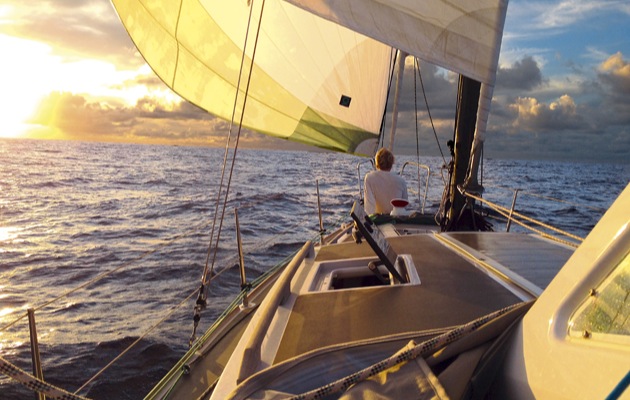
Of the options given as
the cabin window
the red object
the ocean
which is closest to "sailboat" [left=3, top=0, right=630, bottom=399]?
the cabin window

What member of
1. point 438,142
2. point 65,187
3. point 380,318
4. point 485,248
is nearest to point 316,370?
point 380,318

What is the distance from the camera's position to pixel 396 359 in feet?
5.05

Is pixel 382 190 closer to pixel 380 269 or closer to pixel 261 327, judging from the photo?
pixel 380 269

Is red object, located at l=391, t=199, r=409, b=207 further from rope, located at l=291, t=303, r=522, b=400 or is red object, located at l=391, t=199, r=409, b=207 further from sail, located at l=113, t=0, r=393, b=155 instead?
rope, located at l=291, t=303, r=522, b=400

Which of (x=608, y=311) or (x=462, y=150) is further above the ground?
(x=462, y=150)

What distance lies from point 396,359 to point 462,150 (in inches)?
165

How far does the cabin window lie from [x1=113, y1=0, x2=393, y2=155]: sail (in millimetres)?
5020

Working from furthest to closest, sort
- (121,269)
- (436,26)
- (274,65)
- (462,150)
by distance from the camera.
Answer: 1. (121,269)
2. (274,65)
3. (462,150)
4. (436,26)

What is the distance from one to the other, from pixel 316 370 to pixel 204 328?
4495 mm

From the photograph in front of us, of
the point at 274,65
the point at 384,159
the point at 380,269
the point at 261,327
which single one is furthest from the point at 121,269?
the point at 261,327

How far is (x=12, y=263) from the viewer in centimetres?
946

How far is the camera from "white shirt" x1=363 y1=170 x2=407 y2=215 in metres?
4.81

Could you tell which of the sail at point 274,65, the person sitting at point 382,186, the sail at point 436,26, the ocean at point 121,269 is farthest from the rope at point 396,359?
the sail at point 274,65

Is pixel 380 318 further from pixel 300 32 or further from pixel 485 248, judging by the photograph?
pixel 300 32
